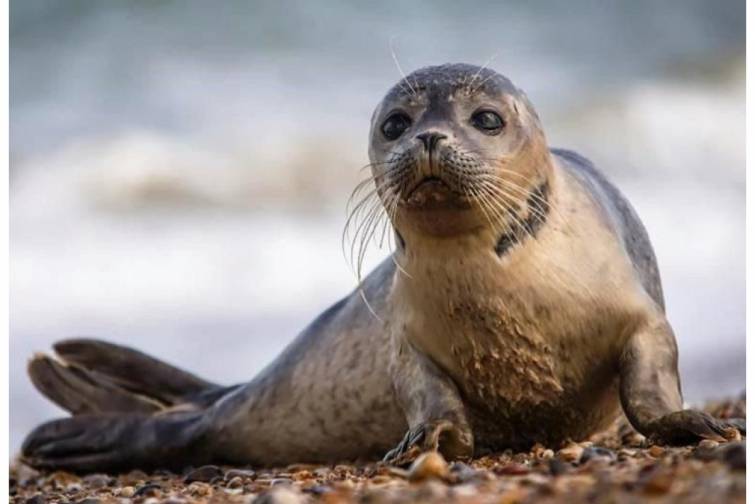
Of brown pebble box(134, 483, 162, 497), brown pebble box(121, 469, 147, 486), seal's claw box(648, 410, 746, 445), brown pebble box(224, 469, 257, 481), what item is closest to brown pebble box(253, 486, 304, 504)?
Answer: brown pebble box(134, 483, 162, 497)

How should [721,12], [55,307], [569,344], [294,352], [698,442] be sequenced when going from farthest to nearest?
1. [721,12]
2. [55,307]
3. [294,352]
4. [569,344]
5. [698,442]

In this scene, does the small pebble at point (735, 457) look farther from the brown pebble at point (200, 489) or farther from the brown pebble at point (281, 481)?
the brown pebble at point (200, 489)

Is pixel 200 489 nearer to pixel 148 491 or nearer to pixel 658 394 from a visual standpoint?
pixel 148 491

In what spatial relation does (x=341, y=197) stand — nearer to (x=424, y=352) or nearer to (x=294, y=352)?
(x=294, y=352)

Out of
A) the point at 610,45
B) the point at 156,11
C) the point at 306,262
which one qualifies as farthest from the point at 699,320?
the point at 156,11

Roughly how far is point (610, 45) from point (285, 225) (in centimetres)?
444

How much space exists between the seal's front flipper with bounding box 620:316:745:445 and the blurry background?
4516mm

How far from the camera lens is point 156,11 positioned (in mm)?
15867

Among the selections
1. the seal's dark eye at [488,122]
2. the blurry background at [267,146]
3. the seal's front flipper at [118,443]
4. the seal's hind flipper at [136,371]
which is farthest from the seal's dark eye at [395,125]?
the blurry background at [267,146]

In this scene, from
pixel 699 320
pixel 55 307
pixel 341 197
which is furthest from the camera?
pixel 341 197

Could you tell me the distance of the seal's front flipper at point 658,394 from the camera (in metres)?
4.78

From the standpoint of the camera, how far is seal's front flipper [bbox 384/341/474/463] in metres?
4.96

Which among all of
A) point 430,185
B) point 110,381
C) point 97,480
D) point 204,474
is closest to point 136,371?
point 110,381

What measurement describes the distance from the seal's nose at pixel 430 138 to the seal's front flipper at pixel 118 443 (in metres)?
A: 2.30
